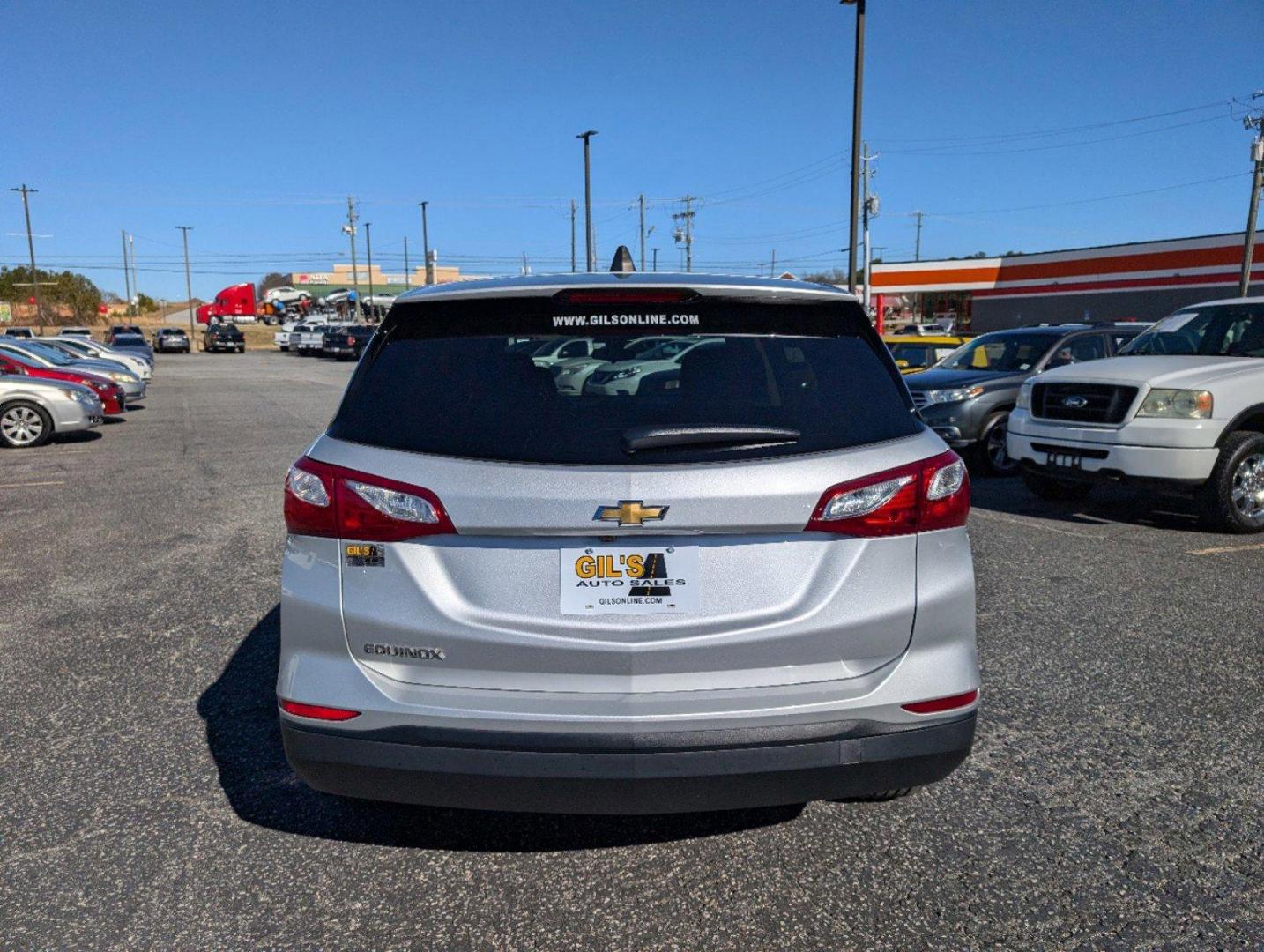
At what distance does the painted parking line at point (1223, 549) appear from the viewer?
716 cm

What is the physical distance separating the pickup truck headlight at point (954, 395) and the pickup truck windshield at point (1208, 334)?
1909 mm

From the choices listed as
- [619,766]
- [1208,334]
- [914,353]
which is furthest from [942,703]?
[914,353]

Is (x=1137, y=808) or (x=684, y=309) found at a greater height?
(x=684, y=309)

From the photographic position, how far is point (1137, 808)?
336 centimetres

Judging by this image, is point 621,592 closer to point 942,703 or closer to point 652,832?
point 942,703

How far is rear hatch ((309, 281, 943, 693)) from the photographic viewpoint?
97.0 inches

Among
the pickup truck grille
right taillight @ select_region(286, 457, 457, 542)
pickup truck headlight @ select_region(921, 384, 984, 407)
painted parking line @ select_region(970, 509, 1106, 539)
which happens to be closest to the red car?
pickup truck headlight @ select_region(921, 384, 984, 407)

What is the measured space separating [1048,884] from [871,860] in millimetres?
499

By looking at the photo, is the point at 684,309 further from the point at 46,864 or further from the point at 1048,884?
the point at 46,864

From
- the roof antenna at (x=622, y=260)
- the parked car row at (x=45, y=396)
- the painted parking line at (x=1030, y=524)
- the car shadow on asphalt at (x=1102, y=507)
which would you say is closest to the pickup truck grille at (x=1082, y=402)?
the car shadow on asphalt at (x=1102, y=507)

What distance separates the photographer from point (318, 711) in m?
2.62

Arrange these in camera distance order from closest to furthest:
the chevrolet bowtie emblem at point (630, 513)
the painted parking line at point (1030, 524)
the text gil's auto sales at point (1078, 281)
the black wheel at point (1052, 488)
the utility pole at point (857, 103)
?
1. the chevrolet bowtie emblem at point (630, 513)
2. the painted parking line at point (1030, 524)
3. the black wheel at point (1052, 488)
4. the utility pole at point (857, 103)
5. the text gil's auto sales at point (1078, 281)

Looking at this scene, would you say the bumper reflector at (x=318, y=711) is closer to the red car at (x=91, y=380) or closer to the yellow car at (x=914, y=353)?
the yellow car at (x=914, y=353)

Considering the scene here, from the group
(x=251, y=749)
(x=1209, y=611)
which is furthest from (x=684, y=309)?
(x=1209, y=611)
